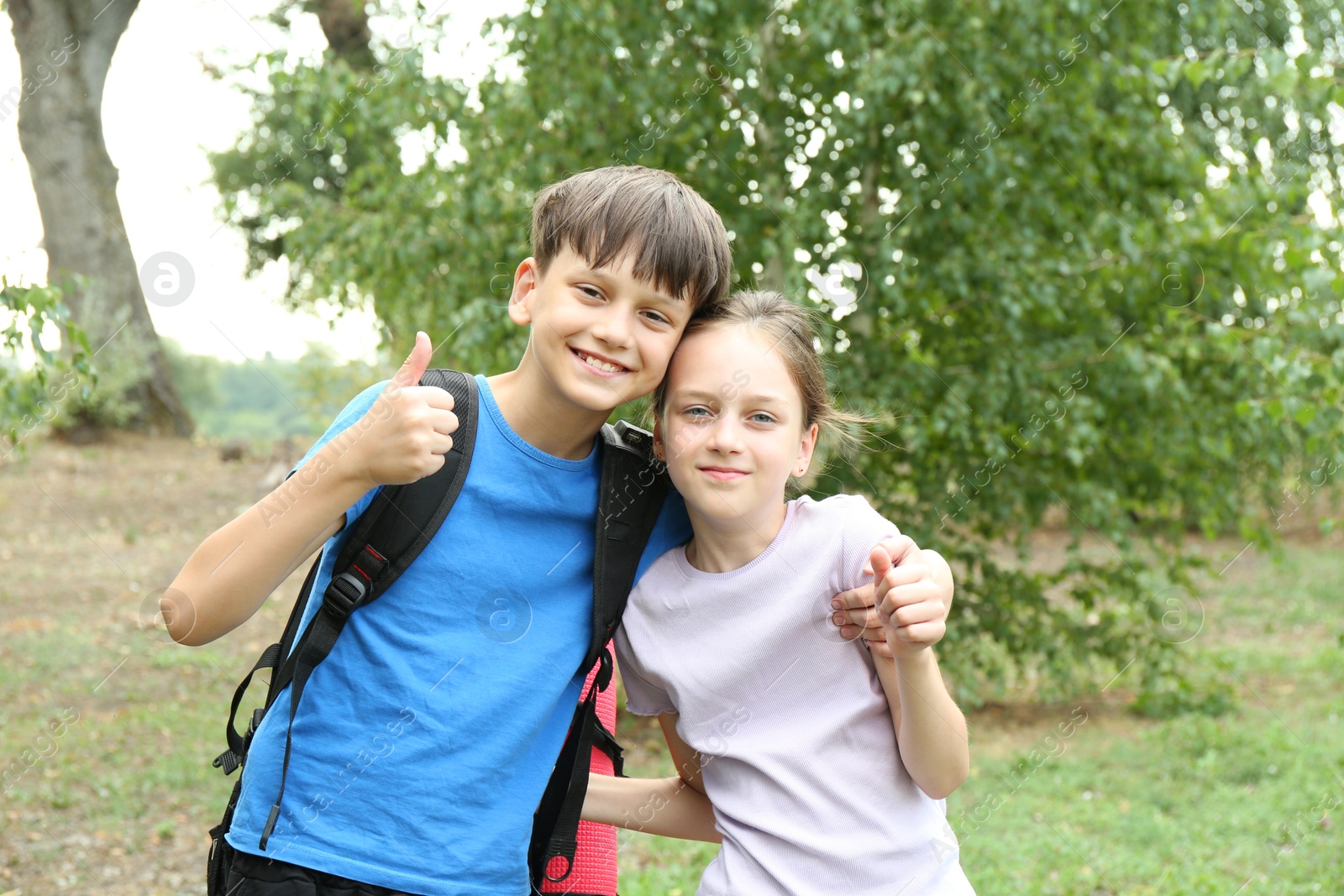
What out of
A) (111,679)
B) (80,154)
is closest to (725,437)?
(111,679)

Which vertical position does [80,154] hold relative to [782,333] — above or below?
below

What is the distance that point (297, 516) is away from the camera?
1.50 m

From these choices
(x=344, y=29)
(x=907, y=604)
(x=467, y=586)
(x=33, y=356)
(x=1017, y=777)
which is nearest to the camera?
(x=907, y=604)

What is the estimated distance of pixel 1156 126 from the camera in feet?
18.2

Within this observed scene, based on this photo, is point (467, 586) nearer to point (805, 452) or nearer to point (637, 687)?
point (637, 687)

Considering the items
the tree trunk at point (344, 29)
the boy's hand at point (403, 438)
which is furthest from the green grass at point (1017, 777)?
the tree trunk at point (344, 29)

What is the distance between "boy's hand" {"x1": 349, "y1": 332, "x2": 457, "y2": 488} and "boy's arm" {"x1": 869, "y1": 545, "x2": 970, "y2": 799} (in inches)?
23.5

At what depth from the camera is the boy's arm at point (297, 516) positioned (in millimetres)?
1487

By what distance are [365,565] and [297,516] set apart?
0.13 m

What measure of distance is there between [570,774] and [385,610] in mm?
399

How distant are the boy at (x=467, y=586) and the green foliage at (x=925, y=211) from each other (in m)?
2.86

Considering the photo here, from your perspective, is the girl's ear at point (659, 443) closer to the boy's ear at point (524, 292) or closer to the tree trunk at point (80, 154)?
the boy's ear at point (524, 292)

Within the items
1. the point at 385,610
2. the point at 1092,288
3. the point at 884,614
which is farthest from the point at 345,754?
the point at 1092,288

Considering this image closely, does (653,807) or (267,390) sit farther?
(267,390)
